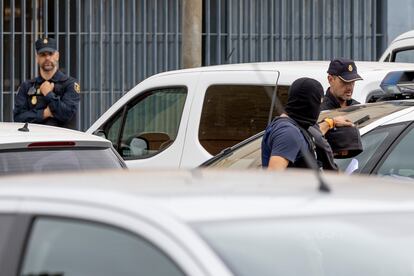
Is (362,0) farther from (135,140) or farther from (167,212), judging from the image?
(167,212)

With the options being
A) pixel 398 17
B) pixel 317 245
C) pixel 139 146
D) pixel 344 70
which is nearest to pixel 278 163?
pixel 344 70

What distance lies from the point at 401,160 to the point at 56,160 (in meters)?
1.93

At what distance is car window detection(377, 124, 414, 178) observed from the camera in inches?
231

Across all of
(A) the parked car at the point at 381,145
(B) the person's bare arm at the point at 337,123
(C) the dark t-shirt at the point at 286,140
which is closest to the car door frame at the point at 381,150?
(A) the parked car at the point at 381,145

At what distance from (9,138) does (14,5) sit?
310 inches

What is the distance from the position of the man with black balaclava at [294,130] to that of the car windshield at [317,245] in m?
2.51

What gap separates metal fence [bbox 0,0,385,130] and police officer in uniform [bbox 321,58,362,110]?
633 cm

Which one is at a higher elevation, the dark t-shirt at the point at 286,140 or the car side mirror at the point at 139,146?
the dark t-shirt at the point at 286,140

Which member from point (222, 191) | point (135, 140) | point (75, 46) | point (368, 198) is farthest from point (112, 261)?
point (75, 46)

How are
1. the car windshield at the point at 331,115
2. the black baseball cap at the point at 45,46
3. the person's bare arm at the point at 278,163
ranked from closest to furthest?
the person's bare arm at the point at 278,163
the car windshield at the point at 331,115
the black baseball cap at the point at 45,46

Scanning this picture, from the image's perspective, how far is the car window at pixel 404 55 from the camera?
37.2 ft

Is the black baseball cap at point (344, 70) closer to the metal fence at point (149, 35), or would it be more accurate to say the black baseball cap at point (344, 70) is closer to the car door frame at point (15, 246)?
the car door frame at point (15, 246)

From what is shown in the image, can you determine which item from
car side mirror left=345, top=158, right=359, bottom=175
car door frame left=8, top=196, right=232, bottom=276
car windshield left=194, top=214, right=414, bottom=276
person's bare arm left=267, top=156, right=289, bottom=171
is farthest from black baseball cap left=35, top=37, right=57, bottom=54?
car windshield left=194, top=214, right=414, bottom=276

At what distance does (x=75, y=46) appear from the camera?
13602 millimetres
